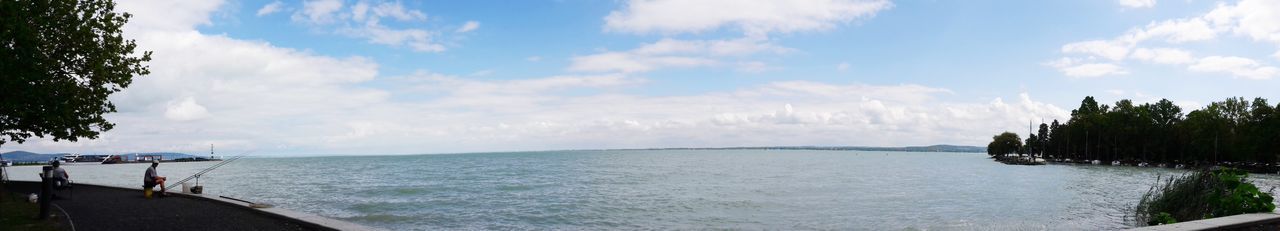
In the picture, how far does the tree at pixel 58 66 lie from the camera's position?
19.8 metres

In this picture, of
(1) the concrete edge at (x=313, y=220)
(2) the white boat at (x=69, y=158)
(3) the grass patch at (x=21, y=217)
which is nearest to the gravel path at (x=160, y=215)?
(1) the concrete edge at (x=313, y=220)

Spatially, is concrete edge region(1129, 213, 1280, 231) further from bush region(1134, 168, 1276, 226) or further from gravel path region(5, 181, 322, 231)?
gravel path region(5, 181, 322, 231)

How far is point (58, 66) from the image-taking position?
2267cm

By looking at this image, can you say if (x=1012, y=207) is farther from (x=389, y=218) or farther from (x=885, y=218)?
(x=389, y=218)

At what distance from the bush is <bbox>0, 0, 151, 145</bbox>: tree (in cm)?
3091

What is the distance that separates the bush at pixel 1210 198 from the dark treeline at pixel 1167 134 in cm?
8181

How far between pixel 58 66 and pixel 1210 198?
1345 inches

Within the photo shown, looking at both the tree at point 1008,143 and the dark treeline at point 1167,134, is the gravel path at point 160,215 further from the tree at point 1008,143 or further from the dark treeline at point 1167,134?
the tree at point 1008,143

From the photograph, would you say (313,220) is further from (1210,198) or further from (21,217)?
(1210,198)

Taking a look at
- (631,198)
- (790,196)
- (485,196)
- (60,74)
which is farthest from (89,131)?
(790,196)

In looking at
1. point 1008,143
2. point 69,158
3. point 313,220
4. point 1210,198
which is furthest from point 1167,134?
point 69,158

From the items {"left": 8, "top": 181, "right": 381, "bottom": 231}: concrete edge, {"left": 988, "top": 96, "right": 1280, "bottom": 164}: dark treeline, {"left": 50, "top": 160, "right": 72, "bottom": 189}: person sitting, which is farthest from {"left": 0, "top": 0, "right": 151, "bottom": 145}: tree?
{"left": 988, "top": 96, "right": 1280, "bottom": 164}: dark treeline

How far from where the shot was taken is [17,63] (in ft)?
64.2

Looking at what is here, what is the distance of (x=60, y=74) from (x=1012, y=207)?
39.0 meters
